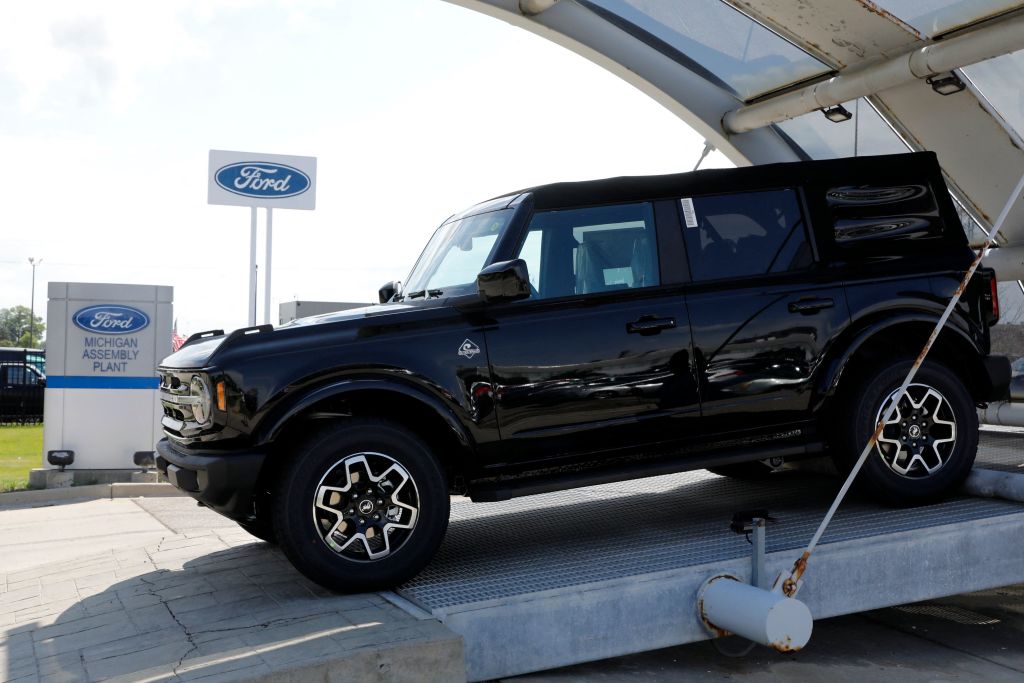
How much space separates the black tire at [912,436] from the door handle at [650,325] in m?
1.20

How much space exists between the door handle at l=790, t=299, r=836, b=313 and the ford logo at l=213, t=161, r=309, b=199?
10.9 metres

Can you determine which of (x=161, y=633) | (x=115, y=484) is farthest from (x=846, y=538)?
(x=115, y=484)

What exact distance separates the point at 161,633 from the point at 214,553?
5.48ft

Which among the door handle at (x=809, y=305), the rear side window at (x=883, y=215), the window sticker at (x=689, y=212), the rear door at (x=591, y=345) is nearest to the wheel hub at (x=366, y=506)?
the rear door at (x=591, y=345)

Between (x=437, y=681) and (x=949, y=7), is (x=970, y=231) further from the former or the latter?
(x=437, y=681)

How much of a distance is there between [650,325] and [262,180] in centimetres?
1095

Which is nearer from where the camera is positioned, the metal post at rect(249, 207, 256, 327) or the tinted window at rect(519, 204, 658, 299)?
the tinted window at rect(519, 204, 658, 299)

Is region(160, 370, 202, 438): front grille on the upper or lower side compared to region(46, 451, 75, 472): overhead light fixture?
upper

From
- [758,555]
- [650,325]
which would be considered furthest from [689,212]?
[758,555]

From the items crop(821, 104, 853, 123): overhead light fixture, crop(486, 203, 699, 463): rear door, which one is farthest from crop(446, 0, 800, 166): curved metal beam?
crop(486, 203, 699, 463): rear door

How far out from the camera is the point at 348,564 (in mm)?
4520

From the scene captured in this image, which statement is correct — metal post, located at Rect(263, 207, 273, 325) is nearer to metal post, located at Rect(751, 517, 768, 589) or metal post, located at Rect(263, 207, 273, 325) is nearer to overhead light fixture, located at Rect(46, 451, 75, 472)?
overhead light fixture, located at Rect(46, 451, 75, 472)

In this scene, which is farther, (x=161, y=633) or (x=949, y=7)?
(x=949, y=7)

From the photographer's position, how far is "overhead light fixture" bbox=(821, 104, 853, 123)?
1127cm
